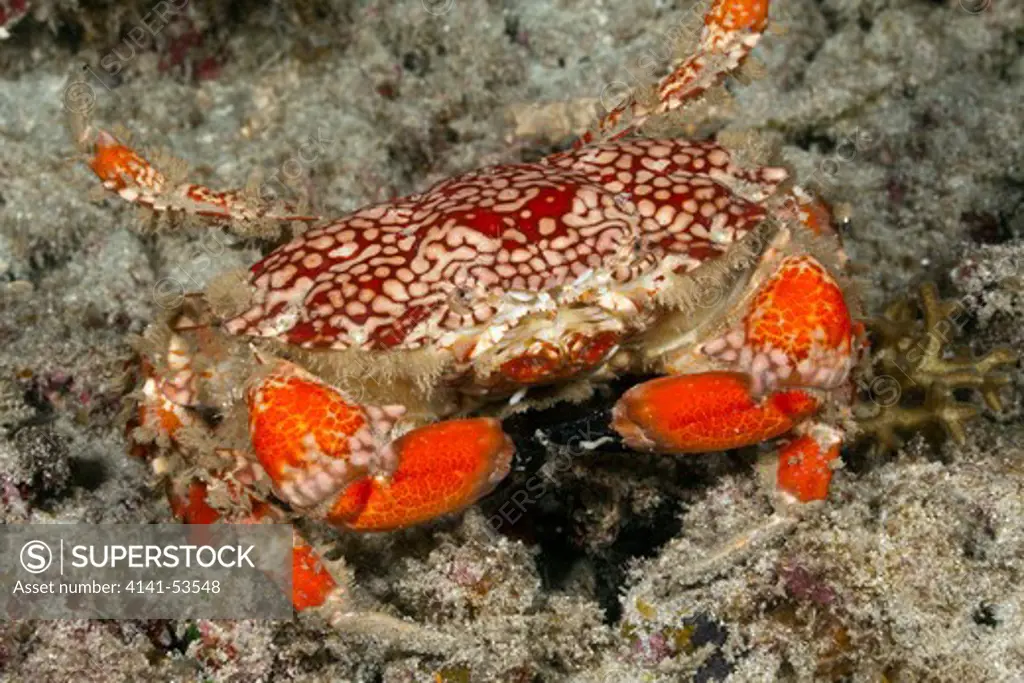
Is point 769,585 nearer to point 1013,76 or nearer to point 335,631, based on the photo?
point 335,631

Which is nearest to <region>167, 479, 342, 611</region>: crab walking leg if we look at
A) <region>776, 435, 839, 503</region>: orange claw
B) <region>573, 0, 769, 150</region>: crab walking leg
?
<region>776, 435, 839, 503</region>: orange claw

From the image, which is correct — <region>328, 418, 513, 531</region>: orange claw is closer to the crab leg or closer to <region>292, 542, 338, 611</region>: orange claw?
<region>292, 542, 338, 611</region>: orange claw

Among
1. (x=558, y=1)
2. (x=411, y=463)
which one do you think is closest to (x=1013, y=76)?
(x=558, y=1)

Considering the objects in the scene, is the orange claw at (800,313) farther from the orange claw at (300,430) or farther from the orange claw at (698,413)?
the orange claw at (300,430)

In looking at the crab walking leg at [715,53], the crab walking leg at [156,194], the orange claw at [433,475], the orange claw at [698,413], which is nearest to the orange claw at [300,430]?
the orange claw at [433,475]

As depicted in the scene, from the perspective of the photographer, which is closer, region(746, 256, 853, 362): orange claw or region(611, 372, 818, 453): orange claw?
region(611, 372, 818, 453): orange claw

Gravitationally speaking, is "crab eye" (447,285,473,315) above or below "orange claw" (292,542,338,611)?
above

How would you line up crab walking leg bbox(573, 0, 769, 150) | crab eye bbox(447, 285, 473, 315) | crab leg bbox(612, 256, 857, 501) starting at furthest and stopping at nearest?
crab walking leg bbox(573, 0, 769, 150)
crab leg bbox(612, 256, 857, 501)
crab eye bbox(447, 285, 473, 315)
